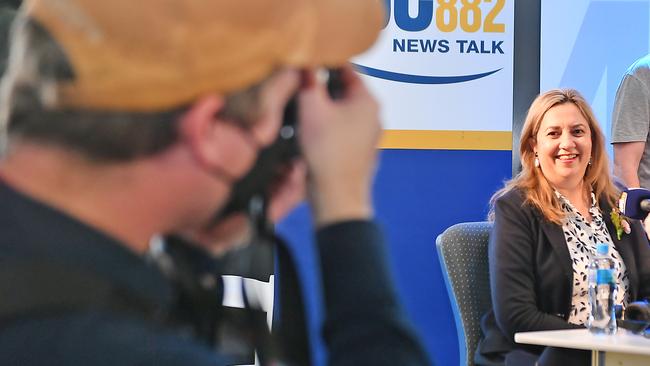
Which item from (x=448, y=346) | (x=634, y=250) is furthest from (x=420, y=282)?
(x=634, y=250)

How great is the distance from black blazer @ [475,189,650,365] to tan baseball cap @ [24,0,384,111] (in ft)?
8.89

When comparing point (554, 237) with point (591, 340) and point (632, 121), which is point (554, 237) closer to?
point (591, 340)

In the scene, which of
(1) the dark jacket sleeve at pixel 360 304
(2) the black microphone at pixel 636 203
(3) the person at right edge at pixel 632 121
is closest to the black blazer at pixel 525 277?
(2) the black microphone at pixel 636 203

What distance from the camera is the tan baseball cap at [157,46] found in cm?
53

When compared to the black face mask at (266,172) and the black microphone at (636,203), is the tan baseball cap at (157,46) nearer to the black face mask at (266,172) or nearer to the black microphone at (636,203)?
the black face mask at (266,172)

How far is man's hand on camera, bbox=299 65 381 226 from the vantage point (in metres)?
0.59

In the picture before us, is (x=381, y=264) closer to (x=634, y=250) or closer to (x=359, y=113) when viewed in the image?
(x=359, y=113)

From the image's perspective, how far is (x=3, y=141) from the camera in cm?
57

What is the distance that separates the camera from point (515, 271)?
3.18 meters

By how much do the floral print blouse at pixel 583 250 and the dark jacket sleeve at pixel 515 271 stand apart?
0.08m

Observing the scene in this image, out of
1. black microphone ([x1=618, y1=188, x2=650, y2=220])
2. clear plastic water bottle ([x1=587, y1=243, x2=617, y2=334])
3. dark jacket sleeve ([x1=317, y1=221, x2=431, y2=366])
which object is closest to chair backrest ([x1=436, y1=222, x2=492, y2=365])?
clear plastic water bottle ([x1=587, y1=243, x2=617, y2=334])

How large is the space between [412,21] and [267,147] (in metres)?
3.62

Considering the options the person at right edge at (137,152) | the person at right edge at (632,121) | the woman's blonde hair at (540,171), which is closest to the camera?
the person at right edge at (137,152)

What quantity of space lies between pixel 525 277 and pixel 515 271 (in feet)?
0.15
